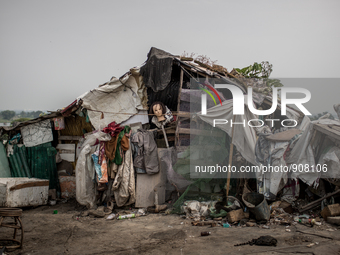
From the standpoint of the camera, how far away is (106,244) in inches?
196

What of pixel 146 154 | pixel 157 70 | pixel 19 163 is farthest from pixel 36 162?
pixel 157 70

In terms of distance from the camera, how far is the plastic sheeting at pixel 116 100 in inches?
315

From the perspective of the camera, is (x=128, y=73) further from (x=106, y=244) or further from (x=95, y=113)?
(x=106, y=244)

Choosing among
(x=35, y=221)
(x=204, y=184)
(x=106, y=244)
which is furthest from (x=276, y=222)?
(x=35, y=221)

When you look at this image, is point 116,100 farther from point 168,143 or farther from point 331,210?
point 331,210

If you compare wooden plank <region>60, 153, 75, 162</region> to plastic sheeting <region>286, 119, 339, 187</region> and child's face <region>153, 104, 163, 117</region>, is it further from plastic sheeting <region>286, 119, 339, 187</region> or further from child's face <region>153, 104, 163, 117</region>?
plastic sheeting <region>286, 119, 339, 187</region>

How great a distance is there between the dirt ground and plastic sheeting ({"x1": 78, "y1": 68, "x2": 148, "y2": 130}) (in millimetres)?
2777

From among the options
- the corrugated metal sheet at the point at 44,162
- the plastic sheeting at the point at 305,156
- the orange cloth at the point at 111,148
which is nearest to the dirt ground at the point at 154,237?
the plastic sheeting at the point at 305,156

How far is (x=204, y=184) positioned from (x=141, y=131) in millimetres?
2095

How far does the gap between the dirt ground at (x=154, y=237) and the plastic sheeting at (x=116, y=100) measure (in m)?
2.78

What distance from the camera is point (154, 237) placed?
17.3ft

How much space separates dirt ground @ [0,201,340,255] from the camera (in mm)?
4547

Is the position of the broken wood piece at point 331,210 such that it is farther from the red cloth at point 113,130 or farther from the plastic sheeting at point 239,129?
the red cloth at point 113,130

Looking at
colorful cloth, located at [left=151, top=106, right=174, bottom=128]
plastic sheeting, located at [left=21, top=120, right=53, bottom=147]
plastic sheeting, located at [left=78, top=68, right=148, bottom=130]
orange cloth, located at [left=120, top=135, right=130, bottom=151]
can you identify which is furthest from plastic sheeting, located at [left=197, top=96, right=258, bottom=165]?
plastic sheeting, located at [left=21, top=120, right=53, bottom=147]
